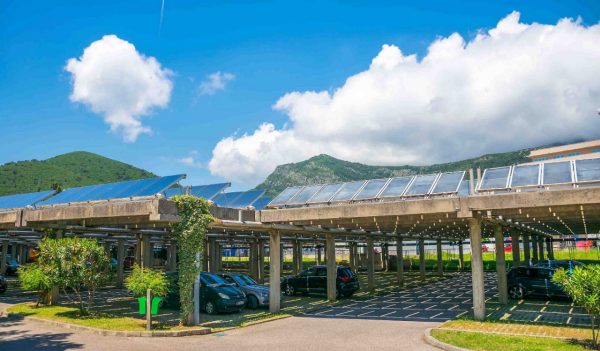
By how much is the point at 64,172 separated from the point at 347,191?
125111mm

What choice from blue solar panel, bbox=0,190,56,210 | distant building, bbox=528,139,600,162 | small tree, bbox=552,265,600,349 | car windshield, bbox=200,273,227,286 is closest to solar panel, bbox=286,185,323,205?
car windshield, bbox=200,273,227,286

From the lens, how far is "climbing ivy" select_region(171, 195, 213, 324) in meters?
14.8

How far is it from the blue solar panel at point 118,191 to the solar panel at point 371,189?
7183 mm

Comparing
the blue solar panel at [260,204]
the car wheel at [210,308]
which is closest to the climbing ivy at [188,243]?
the car wheel at [210,308]

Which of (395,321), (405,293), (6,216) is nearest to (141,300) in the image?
(395,321)

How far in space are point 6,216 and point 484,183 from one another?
2042 cm

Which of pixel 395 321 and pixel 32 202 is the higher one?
pixel 32 202

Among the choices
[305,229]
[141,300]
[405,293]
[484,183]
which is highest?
[484,183]

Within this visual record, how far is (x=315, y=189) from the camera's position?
19.3m

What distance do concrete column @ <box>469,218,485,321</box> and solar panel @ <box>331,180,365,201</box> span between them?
14.9ft

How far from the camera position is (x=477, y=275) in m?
15.2

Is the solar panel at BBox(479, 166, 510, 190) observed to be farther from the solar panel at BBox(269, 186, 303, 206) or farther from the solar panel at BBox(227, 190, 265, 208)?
the solar panel at BBox(227, 190, 265, 208)

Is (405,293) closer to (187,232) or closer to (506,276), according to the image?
(506,276)

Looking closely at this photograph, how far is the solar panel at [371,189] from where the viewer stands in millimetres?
16922
